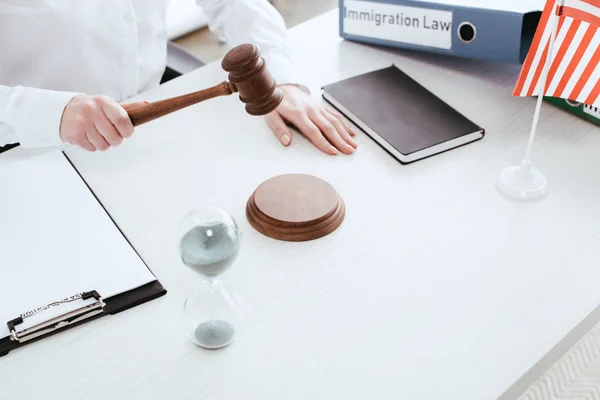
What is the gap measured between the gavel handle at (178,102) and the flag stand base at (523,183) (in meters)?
0.51

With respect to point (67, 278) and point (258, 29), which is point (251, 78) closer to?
point (67, 278)

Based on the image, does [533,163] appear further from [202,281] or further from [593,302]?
[202,281]

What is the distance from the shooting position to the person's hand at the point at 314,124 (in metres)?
1.27

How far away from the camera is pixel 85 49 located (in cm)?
143

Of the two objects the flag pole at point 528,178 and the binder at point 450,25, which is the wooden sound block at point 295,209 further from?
→ the binder at point 450,25

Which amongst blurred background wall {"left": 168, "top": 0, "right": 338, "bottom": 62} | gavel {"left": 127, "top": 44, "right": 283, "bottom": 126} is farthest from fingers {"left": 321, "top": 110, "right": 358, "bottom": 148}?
blurred background wall {"left": 168, "top": 0, "right": 338, "bottom": 62}

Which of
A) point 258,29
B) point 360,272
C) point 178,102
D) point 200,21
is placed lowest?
point 200,21

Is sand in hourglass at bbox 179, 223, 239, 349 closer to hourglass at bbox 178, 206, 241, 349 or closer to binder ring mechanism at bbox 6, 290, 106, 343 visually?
hourglass at bbox 178, 206, 241, 349

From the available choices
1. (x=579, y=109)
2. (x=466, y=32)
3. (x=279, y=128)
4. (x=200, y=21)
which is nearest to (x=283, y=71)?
(x=279, y=128)

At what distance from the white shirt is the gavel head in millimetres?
367

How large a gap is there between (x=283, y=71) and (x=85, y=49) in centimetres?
43

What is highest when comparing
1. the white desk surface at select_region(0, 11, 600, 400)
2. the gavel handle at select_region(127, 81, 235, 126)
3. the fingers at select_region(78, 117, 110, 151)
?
the gavel handle at select_region(127, 81, 235, 126)

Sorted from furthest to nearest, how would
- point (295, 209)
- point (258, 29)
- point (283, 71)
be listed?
point (258, 29) → point (283, 71) → point (295, 209)

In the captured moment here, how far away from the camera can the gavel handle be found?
102 centimetres
